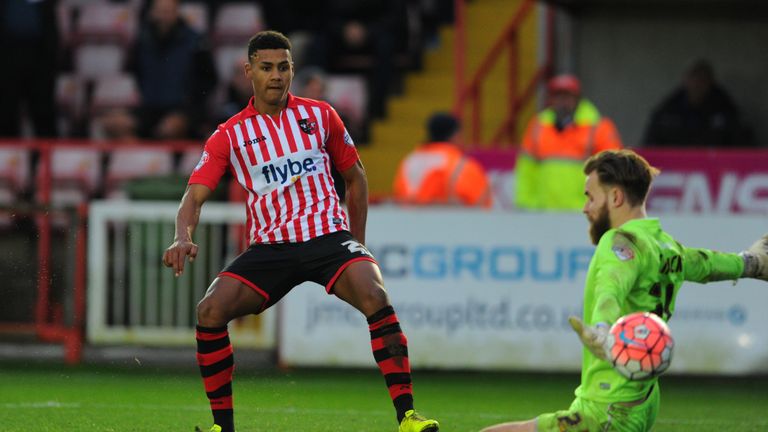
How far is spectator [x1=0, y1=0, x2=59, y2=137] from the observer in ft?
46.4

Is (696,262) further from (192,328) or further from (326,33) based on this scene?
(326,33)

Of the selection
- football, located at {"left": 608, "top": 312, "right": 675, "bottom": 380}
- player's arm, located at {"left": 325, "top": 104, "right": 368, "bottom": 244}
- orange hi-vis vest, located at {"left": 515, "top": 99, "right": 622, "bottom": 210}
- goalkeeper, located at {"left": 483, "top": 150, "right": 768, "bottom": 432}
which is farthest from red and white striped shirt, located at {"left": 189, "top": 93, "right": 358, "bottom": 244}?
orange hi-vis vest, located at {"left": 515, "top": 99, "right": 622, "bottom": 210}

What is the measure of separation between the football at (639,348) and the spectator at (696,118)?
332 inches

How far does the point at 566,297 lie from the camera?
34.1ft

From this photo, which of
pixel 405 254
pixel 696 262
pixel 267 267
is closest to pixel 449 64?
pixel 405 254

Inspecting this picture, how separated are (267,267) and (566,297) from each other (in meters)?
4.02

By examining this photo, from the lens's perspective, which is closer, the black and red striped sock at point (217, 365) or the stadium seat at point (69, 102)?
the black and red striped sock at point (217, 365)

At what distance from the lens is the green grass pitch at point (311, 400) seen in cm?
782

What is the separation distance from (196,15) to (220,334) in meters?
9.12

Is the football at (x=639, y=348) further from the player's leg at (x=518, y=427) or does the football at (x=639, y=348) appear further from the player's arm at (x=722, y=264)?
the player's arm at (x=722, y=264)

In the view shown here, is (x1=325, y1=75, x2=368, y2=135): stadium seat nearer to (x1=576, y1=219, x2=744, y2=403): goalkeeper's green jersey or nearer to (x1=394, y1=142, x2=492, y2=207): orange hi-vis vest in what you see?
(x1=394, y1=142, x2=492, y2=207): orange hi-vis vest

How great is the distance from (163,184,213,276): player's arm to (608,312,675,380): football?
2017mm

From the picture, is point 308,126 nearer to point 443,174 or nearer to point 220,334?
point 220,334

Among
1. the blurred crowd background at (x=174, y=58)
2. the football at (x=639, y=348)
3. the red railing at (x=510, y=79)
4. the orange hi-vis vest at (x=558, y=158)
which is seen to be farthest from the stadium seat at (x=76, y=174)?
the football at (x=639, y=348)
